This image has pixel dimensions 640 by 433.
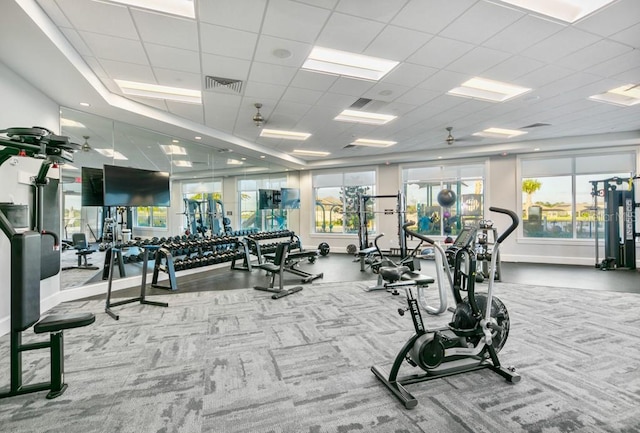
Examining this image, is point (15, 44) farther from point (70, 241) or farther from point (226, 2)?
point (70, 241)

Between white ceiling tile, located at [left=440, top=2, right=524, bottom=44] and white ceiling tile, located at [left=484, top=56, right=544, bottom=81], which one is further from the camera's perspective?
white ceiling tile, located at [left=484, top=56, right=544, bottom=81]

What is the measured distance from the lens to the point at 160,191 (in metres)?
5.14

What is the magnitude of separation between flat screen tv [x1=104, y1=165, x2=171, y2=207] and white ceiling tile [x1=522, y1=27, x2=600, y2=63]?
213 inches

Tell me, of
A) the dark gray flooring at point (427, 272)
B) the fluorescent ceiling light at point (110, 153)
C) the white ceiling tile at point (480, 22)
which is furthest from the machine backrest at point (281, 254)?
the white ceiling tile at point (480, 22)

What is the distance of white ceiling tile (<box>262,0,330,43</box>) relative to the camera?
261cm

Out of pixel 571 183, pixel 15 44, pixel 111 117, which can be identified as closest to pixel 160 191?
pixel 111 117

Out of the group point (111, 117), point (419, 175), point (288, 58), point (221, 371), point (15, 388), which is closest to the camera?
point (15, 388)

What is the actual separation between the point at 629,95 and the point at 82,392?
26.1 feet

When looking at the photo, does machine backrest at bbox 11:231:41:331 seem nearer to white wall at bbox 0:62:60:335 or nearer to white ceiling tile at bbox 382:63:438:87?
white wall at bbox 0:62:60:335

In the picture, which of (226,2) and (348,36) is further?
(348,36)

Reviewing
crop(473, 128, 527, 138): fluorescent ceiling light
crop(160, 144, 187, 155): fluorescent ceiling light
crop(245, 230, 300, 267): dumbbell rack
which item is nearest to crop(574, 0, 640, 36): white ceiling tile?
crop(473, 128, 527, 138): fluorescent ceiling light

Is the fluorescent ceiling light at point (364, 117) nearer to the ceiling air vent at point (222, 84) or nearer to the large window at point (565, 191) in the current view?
the ceiling air vent at point (222, 84)

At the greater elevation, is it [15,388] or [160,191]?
[160,191]

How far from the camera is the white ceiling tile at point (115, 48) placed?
9.87ft
